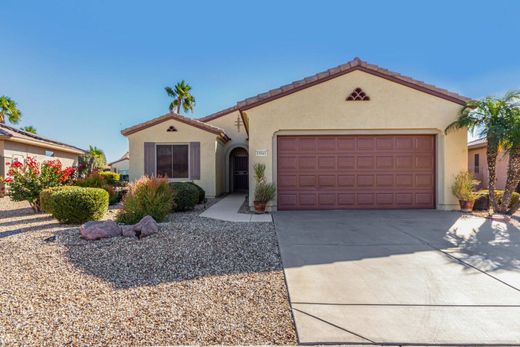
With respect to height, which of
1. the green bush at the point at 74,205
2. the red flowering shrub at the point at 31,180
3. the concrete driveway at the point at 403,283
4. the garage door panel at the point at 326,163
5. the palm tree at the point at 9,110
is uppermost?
the palm tree at the point at 9,110

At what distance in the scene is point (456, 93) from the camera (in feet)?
32.0

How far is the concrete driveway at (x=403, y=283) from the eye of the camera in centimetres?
288

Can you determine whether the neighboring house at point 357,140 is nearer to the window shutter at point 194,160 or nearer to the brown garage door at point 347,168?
the brown garage door at point 347,168

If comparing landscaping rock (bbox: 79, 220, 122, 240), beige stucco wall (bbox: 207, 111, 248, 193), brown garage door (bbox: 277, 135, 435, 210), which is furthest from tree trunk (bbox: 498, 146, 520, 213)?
beige stucco wall (bbox: 207, 111, 248, 193)

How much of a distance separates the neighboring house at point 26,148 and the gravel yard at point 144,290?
11366 mm

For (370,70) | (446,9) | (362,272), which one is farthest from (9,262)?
(446,9)

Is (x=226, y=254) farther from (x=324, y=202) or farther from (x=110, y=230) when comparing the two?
(x=324, y=202)

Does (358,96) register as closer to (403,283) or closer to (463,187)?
(463,187)

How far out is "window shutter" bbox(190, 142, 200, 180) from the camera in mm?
13500

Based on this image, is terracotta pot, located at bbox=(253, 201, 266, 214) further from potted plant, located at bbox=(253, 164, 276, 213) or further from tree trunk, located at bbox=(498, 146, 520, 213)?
tree trunk, located at bbox=(498, 146, 520, 213)

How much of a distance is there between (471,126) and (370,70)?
13.0 ft

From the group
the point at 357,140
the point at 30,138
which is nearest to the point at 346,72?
the point at 357,140

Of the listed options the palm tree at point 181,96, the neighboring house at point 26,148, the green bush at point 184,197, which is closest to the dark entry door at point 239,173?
the green bush at point 184,197

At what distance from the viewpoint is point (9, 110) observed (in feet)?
81.3
